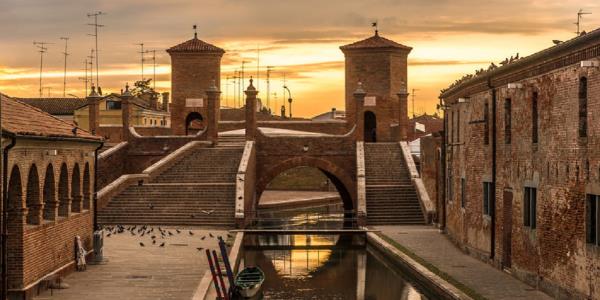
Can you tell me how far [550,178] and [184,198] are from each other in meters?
24.3

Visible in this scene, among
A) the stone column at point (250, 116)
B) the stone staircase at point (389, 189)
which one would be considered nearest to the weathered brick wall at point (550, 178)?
the stone staircase at point (389, 189)

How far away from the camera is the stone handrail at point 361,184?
44150mm

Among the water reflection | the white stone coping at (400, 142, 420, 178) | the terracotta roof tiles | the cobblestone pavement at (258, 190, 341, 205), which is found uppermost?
the terracotta roof tiles

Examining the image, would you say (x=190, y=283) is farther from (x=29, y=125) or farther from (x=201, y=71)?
(x=201, y=71)

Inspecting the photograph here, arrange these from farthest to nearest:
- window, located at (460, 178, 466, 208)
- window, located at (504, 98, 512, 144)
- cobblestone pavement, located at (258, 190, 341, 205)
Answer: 1. cobblestone pavement, located at (258, 190, 341, 205)
2. window, located at (460, 178, 466, 208)
3. window, located at (504, 98, 512, 144)

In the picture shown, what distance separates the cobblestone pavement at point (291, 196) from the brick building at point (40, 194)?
3649cm

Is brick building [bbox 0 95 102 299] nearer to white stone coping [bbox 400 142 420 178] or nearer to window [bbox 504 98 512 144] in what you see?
window [bbox 504 98 512 144]

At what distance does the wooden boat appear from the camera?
2514 centimetres

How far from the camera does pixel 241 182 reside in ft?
150

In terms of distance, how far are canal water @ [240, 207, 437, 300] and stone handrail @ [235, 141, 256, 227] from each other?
1.06 m

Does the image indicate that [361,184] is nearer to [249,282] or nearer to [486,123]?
[486,123]

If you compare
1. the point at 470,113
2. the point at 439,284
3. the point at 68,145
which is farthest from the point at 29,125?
the point at 470,113

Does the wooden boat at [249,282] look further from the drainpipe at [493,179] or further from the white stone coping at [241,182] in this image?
the white stone coping at [241,182]

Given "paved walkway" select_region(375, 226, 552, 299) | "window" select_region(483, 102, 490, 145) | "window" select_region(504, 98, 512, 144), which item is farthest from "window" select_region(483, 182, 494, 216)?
"window" select_region(504, 98, 512, 144)
